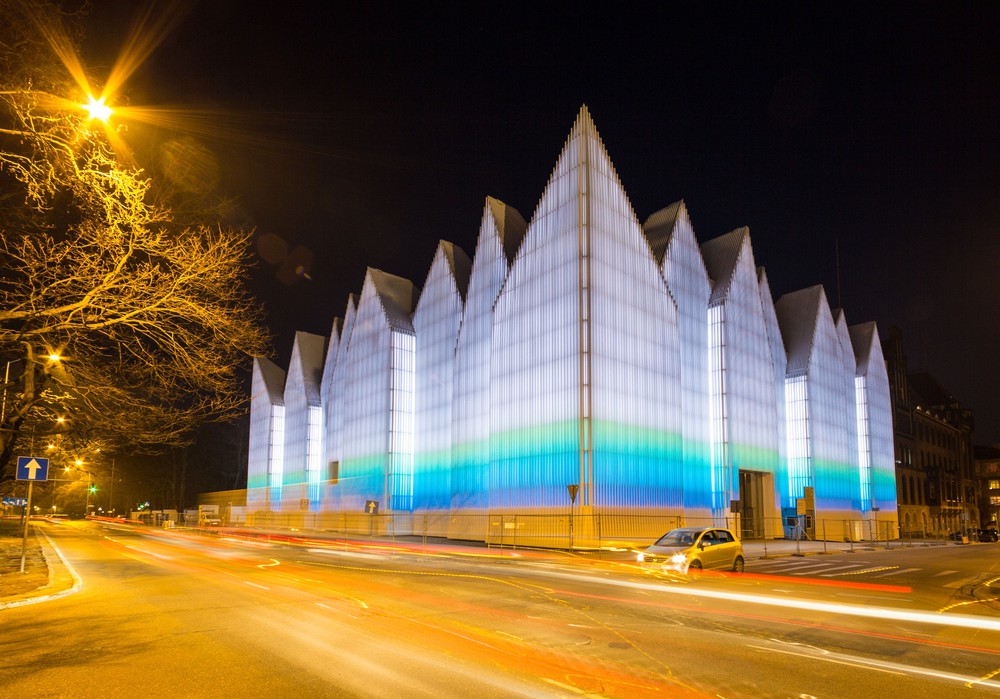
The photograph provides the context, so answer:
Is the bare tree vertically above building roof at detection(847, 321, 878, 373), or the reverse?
building roof at detection(847, 321, 878, 373)

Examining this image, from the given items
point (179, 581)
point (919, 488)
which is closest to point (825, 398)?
point (919, 488)

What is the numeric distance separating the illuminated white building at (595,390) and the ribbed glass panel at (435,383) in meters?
0.15

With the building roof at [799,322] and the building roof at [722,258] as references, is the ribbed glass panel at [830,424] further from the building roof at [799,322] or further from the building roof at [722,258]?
the building roof at [722,258]

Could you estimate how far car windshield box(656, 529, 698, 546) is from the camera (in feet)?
68.0

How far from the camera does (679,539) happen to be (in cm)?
2102

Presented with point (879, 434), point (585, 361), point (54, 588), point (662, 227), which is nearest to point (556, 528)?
point (585, 361)

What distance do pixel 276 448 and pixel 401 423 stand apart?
1109 inches

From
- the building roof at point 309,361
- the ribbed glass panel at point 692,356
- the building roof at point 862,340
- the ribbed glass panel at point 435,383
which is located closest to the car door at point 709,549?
the ribbed glass panel at point 692,356

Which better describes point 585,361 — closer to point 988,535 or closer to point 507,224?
point 507,224

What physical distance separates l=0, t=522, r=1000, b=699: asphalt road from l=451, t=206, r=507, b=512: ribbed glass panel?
2748 cm

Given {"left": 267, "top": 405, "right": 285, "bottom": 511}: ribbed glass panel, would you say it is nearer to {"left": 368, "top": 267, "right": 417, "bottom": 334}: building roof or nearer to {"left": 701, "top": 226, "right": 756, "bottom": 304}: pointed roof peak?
{"left": 368, "top": 267, "right": 417, "bottom": 334}: building roof

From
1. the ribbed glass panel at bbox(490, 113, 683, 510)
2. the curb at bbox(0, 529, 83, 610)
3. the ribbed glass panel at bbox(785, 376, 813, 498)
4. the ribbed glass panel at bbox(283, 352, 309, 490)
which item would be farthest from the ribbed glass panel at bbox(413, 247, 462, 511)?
the curb at bbox(0, 529, 83, 610)

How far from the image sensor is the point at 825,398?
5691cm

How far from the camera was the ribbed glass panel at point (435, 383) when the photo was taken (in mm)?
50844
